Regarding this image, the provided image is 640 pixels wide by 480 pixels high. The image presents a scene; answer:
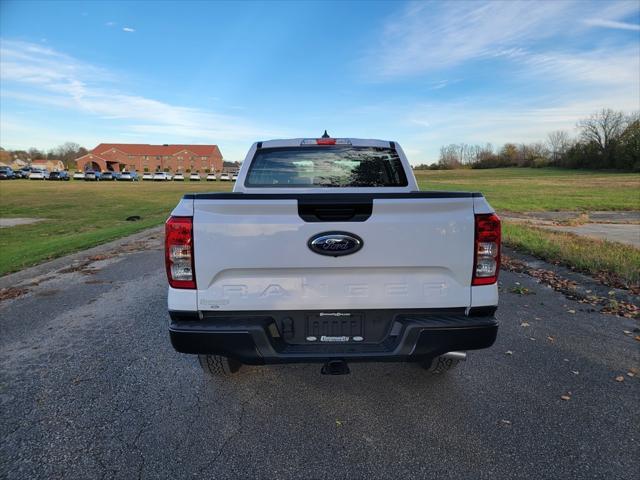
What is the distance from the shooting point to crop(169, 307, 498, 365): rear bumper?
250 cm

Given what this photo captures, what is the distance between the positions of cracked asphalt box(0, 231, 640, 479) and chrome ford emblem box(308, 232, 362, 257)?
1223 millimetres

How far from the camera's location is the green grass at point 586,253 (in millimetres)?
6539

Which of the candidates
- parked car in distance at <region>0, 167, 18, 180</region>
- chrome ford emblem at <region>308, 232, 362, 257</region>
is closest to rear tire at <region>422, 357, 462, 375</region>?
chrome ford emblem at <region>308, 232, 362, 257</region>

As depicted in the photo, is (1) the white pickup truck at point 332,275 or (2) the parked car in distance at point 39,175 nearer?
(1) the white pickup truck at point 332,275

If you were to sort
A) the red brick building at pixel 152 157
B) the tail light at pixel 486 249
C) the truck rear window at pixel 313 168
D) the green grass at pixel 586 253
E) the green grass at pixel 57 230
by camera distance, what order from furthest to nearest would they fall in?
the red brick building at pixel 152 157, the green grass at pixel 57 230, the green grass at pixel 586 253, the truck rear window at pixel 313 168, the tail light at pixel 486 249

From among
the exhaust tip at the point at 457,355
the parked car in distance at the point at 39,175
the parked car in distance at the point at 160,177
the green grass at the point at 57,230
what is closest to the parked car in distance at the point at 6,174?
the parked car in distance at the point at 39,175

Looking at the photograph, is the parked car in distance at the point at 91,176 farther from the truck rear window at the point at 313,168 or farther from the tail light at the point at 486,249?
the tail light at the point at 486,249

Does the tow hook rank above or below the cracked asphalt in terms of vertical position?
above

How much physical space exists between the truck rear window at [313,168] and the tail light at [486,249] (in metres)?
1.65

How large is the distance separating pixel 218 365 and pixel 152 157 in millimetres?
119105

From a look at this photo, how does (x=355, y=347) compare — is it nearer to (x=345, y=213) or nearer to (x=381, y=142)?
(x=345, y=213)

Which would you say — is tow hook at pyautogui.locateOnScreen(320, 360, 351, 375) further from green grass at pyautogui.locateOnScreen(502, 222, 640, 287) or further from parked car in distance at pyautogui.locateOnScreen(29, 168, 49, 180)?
parked car in distance at pyautogui.locateOnScreen(29, 168, 49, 180)

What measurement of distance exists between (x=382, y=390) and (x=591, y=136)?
98456 mm

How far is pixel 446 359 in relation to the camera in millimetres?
3246
